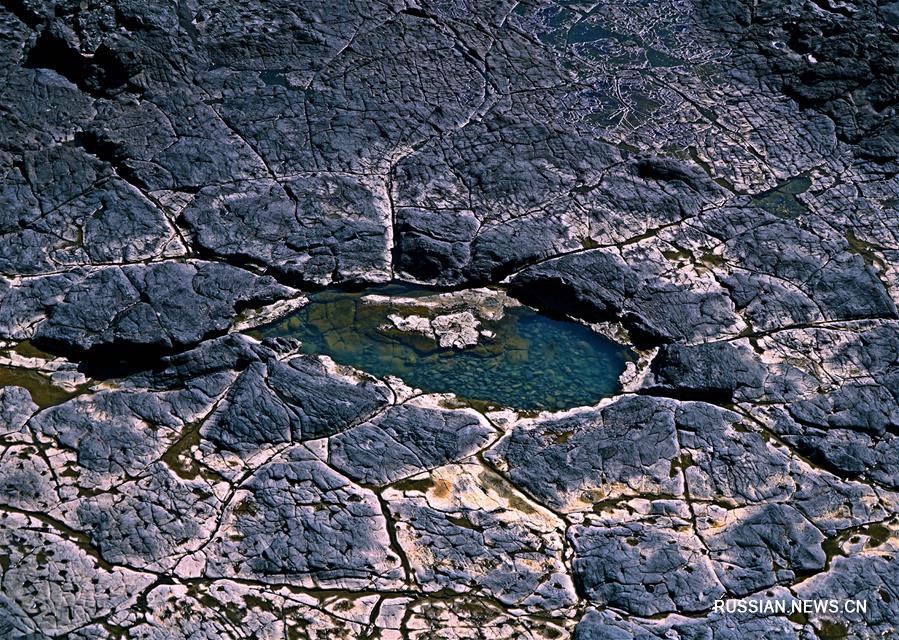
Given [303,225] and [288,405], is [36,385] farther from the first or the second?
[303,225]

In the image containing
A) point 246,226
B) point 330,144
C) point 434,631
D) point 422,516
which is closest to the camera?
point 434,631

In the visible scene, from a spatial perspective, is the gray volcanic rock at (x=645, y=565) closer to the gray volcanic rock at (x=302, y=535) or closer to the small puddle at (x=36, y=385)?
the gray volcanic rock at (x=302, y=535)

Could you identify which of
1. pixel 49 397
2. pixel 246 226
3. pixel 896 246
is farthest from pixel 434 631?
pixel 896 246

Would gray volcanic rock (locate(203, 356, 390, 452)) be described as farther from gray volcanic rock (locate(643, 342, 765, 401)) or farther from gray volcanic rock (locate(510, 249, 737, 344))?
gray volcanic rock (locate(643, 342, 765, 401))

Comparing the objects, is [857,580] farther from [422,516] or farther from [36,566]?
[36,566]

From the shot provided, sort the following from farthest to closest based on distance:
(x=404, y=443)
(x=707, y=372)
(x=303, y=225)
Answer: (x=303, y=225) < (x=707, y=372) < (x=404, y=443)

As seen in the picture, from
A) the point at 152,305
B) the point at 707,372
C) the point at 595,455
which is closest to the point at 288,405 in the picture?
the point at 152,305

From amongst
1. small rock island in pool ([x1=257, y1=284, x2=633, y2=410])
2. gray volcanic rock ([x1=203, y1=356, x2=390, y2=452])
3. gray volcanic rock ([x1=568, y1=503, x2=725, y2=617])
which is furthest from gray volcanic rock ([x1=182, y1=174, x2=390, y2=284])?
gray volcanic rock ([x1=568, y1=503, x2=725, y2=617])
